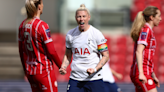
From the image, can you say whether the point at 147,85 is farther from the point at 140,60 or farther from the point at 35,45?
the point at 35,45

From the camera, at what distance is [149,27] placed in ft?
11.7

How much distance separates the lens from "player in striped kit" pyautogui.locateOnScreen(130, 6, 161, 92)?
343 cm

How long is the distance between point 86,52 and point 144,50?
0.81 m

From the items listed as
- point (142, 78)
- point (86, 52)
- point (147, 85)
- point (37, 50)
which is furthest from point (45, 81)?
point (147, 85)

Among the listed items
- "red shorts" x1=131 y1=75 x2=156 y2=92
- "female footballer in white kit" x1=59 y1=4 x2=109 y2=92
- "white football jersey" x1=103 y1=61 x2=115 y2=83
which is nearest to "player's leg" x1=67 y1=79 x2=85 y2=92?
"female footballer in white kit" x1=59 y1=4 x2=109 y2=92

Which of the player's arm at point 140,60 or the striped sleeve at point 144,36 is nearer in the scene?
the player's arm at point 140,60

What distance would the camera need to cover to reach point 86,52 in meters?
3.28

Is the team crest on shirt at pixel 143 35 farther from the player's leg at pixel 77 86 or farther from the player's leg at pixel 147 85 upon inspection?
the player's leg at pixel 77 86

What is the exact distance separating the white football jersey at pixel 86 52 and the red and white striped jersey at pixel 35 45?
1.15ft

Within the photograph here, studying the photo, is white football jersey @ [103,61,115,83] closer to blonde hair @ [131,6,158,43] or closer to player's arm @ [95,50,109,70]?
blonde hair @ [131,6,158,43]

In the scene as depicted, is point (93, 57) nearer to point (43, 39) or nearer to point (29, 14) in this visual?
point (43, 39)

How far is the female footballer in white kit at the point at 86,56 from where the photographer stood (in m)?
3.26

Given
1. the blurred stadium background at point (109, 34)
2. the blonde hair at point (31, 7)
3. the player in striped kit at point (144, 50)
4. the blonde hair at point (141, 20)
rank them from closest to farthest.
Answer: the blonde hair at point (31, 7) → the player in striped kit at point (144, 50) → the blonde hair at point (141, 20) → the blurred stadium background at point (109, 34)

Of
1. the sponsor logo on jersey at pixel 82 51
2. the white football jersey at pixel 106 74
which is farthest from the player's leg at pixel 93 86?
the white football jersey at pixel 106 74
